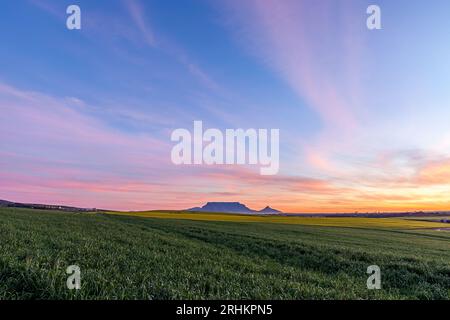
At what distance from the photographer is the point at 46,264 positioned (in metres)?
9.45

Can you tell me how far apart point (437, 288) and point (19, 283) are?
14.2 m
